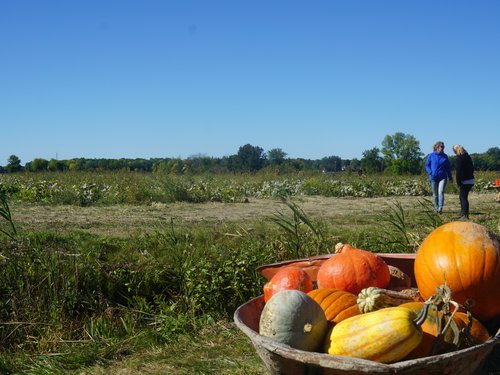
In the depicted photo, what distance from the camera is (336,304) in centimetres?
243

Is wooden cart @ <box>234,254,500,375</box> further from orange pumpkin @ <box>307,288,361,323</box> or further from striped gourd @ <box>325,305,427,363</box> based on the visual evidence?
orange pumpkin @ <box>307,288,361,323</box>

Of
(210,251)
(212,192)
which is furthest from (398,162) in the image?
(210,251)

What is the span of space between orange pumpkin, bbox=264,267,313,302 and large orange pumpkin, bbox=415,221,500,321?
1.94ft

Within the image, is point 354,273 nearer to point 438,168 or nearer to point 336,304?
point 336,304

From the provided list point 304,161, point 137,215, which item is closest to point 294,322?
point 137,215

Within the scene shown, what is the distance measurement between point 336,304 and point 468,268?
2.25 ft

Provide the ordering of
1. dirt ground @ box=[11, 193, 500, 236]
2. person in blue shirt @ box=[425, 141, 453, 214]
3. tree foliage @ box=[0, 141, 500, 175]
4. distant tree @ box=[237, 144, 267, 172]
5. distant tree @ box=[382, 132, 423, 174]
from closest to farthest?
1. dirt ground @ box=[11, 193, 500, 236]
2. person in blue shirt @ box=[425, 141, 453, 214]
3. tree foliage @ box=[0, 141, 500, 175]
4. distant tree @ box=[237, 144, 267, 172]
5. distant tree @ box=[382, 132, 423, 174]

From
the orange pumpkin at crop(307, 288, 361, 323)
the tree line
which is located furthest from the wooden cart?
the tree line

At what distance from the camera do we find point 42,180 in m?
17.5

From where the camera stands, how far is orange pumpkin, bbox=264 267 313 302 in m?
2.77

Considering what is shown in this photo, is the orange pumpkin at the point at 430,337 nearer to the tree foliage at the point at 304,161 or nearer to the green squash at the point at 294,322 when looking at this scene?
the green squash at the point at 294,322

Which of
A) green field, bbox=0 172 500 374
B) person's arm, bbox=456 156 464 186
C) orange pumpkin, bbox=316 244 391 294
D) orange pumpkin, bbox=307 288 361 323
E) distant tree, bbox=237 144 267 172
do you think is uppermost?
distant tree, bbox=237 144 267 172

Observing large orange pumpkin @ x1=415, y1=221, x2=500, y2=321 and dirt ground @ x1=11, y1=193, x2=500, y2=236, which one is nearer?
large orange pumpkin @ x1=415, y1=221, x2=500, y2=321

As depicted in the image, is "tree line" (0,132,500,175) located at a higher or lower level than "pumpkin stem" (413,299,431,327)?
higher
